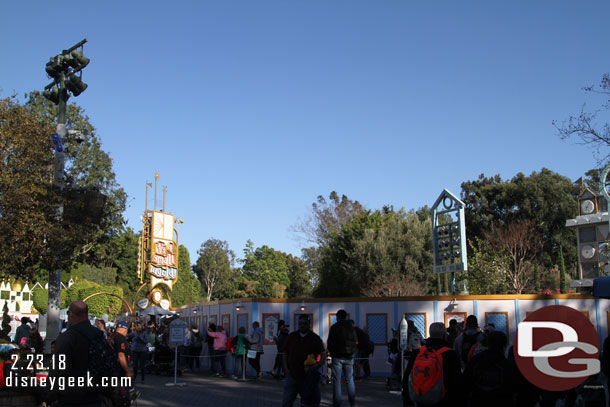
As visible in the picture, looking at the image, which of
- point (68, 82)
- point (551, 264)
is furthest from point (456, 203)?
point (551, 264)

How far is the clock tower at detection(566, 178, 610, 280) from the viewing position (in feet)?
118

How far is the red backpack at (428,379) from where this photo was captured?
5789mm

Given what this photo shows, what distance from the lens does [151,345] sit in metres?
23.0

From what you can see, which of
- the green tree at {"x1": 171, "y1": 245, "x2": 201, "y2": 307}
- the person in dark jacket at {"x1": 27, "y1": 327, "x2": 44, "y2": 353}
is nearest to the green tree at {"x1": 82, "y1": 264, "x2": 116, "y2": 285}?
the green tree at {"x1": 171, "y1": 245, "x2": 201, "y2": 307}

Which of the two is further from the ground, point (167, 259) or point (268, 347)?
point (167, 259)

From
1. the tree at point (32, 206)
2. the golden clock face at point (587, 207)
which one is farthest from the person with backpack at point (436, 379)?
the golden clock face at point (587, 207)

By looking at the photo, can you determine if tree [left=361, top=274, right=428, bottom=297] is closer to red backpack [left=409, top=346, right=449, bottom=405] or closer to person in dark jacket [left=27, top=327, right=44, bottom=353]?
person in dark jacket [left=27, top=327, right=44, bottom=353]

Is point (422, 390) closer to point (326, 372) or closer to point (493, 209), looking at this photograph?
point (326, 372)

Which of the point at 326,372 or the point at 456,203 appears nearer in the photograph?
the point at 326,372

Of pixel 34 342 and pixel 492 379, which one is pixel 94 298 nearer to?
pixel 34 342

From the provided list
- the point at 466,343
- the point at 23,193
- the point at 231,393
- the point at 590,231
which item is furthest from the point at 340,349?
the point at 590,231

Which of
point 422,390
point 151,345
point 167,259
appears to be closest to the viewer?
point 422,390

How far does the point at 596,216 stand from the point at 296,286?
170 ft

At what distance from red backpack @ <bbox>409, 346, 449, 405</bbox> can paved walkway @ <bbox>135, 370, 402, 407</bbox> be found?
7.40 m
